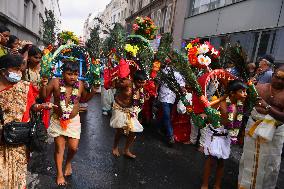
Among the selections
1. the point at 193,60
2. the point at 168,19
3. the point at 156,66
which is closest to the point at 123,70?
the point at 193,60

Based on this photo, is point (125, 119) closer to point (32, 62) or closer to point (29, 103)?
point (32, 62)

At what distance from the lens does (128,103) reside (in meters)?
5.54

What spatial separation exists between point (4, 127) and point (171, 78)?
289 cm

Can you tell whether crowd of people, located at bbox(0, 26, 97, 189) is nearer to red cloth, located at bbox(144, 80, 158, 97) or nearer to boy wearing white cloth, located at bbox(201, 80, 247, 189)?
red cloth, located at bbox(144, 80, 158, 97)

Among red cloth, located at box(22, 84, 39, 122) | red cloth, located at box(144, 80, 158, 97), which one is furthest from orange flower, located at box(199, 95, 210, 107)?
red cloth, located at box(22, 84, 39, 122)

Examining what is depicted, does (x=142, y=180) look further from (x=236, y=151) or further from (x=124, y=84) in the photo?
(x=236, y=151)

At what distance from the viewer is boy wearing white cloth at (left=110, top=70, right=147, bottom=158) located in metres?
5.43

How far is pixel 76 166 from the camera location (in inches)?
200

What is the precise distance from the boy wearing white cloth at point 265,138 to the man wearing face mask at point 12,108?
279cm

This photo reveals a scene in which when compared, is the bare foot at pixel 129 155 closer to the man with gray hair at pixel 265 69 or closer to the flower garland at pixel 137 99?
the flower garland at pixel 137 99

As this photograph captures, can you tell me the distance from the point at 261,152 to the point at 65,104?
2.80m

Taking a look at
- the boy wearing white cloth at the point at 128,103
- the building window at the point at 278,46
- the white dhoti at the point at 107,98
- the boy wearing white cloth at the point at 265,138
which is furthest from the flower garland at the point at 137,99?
the building window at the point at 278,46

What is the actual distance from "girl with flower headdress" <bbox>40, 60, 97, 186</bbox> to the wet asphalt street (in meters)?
0.45

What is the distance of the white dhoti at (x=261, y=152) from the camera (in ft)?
13.6
